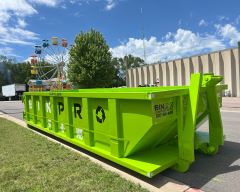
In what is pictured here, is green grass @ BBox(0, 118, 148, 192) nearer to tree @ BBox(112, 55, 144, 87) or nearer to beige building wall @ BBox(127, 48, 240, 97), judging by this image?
beige building wall @ BBox(127, 48, 240, 97)

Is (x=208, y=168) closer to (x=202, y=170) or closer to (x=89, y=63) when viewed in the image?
(x=202, y=170)

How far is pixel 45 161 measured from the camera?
5.23 m

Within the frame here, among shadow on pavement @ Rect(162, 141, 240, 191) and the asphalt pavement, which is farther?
shadow on pavement @ Rect(162, 141, 240, 191)

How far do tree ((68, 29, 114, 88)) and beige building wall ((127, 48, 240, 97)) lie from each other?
183 inches

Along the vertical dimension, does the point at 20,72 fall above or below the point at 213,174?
above

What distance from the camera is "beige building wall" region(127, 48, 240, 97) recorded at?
23.6 m

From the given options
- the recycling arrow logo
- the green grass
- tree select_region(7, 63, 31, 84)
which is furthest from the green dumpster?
tree select_region(7, 63, 31, 84)

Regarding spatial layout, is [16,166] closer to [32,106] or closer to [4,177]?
[4,177]

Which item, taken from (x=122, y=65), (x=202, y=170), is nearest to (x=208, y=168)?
(x=202, y=170)

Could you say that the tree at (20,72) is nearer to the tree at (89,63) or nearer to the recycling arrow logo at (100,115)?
the tree at (89,63)

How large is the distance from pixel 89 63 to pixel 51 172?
28132 mm

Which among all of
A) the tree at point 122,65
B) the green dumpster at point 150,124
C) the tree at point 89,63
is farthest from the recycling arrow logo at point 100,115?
the tree at point 122,65

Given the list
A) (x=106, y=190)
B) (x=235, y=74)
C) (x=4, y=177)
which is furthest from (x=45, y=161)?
(x=235, y=74)

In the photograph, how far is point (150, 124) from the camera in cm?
399
